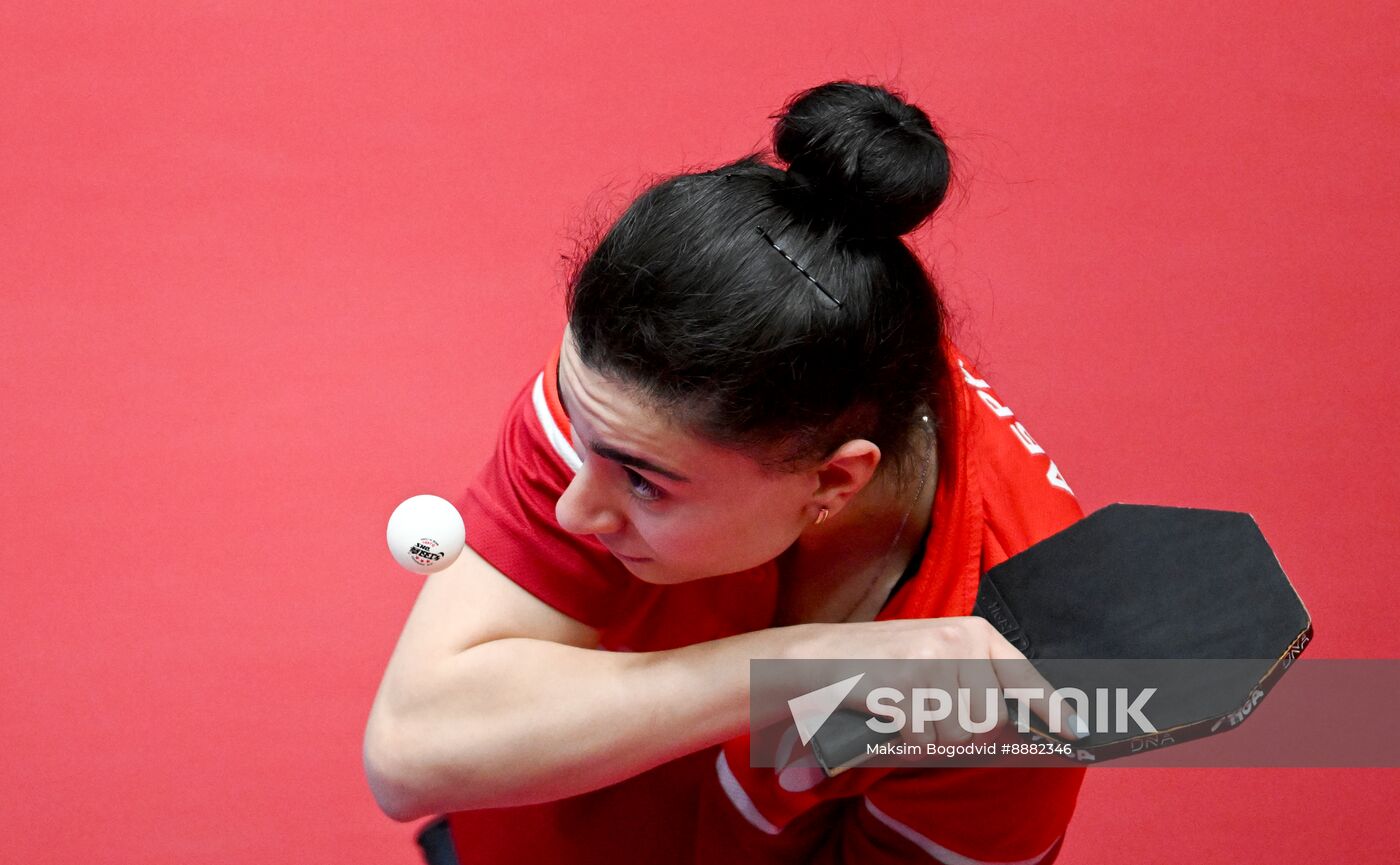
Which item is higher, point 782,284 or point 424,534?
point 782,284

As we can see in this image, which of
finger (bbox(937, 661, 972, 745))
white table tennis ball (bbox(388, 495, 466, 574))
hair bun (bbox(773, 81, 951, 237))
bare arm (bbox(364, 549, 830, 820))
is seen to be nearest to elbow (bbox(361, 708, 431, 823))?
bare arm (bbox(364, 549, 830, 820))

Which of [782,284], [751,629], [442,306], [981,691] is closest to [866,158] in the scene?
[782,284]

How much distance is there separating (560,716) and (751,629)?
0.84 feet

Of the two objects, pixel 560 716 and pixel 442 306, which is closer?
pixel 560 716

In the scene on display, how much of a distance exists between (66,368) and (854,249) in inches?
59.9

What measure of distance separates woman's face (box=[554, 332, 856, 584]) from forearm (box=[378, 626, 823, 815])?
67 millimetres

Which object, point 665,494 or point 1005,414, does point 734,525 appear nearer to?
point 665,494

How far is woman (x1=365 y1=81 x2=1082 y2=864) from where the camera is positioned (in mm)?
967

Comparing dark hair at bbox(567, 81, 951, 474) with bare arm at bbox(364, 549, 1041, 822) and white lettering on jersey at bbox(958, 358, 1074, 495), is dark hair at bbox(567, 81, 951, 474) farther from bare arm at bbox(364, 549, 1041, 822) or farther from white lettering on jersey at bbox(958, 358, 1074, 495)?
white lettering on jersey at bbox(958, 358, 1074, 495)

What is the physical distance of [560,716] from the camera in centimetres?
105

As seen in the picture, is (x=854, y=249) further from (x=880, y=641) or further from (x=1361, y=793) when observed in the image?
(x=1361, y=793)

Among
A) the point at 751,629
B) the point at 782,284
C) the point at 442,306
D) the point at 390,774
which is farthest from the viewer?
the point at 442,306

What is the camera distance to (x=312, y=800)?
→ 1.76 meters

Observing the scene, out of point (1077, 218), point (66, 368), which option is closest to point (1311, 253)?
point (1077, 218)
